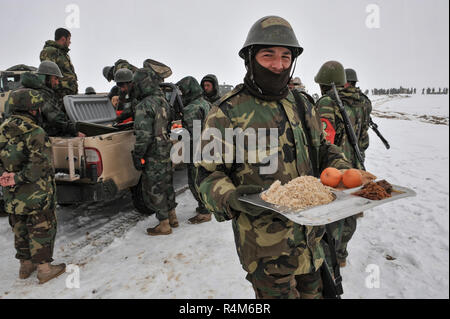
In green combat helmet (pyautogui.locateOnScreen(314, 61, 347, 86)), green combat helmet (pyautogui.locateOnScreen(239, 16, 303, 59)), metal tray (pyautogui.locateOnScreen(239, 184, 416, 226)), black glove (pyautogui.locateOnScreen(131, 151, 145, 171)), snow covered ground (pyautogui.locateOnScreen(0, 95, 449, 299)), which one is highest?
green combat helmet (pyautogui.locateOnScreen(239, 16, 303, 59))

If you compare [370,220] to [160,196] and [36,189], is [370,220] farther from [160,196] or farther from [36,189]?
[36,189]

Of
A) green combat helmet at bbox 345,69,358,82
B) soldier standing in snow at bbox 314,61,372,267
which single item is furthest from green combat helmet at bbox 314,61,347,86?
green combat helmet at bbox 345,69,358,82

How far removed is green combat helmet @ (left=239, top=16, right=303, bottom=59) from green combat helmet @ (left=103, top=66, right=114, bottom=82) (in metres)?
6.52

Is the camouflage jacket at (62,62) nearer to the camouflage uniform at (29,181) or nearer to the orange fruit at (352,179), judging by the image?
the camouflage uniform at (29,181)

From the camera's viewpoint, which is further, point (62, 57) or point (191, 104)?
point (62, 57)

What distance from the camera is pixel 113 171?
4406mm

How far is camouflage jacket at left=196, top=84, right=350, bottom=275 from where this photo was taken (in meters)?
1.96

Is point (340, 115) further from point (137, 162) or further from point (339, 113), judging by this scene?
point (137, 162)

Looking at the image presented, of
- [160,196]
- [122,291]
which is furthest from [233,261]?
[160,196]

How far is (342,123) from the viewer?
3.80 metres

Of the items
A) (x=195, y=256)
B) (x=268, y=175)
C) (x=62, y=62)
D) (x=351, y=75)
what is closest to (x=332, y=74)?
(x=351, y=75)

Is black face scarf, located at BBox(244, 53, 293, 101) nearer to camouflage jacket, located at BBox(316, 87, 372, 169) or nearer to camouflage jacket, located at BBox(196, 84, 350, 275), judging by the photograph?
camouflage jacket, located at BBox(196, 84, 350, 275)

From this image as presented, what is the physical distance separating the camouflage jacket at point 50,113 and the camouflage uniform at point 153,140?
1219mm

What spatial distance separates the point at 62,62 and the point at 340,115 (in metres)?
5.74
